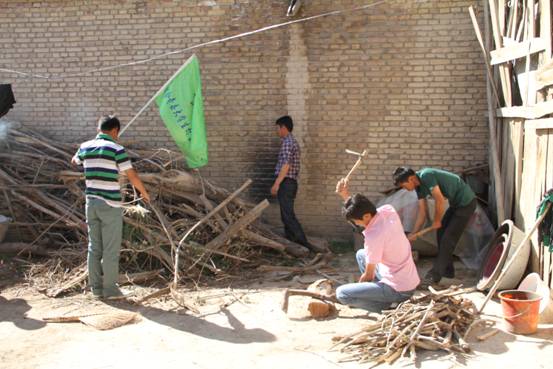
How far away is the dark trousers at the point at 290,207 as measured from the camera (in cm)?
830

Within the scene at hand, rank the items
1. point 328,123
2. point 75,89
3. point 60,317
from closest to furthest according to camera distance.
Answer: point 60,317
point 328,123
point 75,89

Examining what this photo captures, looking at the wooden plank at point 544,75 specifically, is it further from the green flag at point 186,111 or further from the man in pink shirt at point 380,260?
the green flag at point 186,111

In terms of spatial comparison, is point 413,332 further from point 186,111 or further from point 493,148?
point 186,111

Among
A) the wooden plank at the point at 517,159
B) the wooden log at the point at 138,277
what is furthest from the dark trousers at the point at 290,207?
the wooden plank at the point at 517,159

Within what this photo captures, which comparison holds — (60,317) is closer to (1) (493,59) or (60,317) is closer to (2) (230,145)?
(2) (230,145)

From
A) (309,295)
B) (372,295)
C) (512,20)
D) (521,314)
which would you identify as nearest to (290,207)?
(309,295)

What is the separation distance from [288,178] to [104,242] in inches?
110

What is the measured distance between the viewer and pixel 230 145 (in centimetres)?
909

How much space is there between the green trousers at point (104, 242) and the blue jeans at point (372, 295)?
2.38 metres

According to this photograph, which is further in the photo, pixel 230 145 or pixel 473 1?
pixel 230 145

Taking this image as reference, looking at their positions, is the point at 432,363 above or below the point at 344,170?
below

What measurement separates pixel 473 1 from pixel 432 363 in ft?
17.4

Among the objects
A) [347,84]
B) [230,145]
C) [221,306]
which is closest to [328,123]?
[347,84]

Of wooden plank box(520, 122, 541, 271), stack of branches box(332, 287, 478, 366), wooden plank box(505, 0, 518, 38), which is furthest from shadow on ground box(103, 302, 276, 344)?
wooden plank box(505, 0, 518, 38)
